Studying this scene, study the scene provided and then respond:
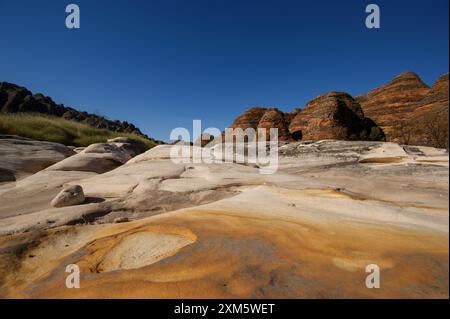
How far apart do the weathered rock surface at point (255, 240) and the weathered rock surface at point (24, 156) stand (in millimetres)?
3332

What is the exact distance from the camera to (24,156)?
6.54m

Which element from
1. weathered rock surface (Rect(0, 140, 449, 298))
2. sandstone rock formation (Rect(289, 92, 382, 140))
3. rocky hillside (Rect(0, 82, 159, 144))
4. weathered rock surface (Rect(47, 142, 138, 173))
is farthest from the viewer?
rocky hillside (Rect(0, 82, 159, 144))

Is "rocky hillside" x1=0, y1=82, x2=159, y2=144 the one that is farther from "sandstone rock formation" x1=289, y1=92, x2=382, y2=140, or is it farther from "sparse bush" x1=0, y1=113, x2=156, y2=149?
"sandstone rock formation" x1=289, y1=92, x2=382, y2=140

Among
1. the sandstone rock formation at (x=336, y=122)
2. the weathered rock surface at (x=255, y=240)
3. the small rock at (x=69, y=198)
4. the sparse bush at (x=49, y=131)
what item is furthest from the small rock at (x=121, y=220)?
the sandstone rock formation at (x=336, y=122)

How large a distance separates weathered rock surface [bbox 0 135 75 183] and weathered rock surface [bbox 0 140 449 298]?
10.9ft

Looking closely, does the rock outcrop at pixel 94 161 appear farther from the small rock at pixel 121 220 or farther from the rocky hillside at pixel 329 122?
the rocky hillside at pixel 329 122

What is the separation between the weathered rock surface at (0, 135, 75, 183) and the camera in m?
5.72

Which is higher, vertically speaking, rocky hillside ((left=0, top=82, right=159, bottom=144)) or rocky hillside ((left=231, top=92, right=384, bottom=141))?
rocky hillside ((left=0, top=82, right=159, bottom=144))

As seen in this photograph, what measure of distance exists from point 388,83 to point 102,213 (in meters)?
29.5

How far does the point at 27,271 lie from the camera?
1.54m

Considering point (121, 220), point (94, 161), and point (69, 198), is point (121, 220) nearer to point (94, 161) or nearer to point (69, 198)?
point (69, 198)

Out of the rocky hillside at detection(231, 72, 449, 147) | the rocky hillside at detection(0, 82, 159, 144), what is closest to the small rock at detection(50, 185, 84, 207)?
the rocky hillside at detection(231, 72, 449, 147)
